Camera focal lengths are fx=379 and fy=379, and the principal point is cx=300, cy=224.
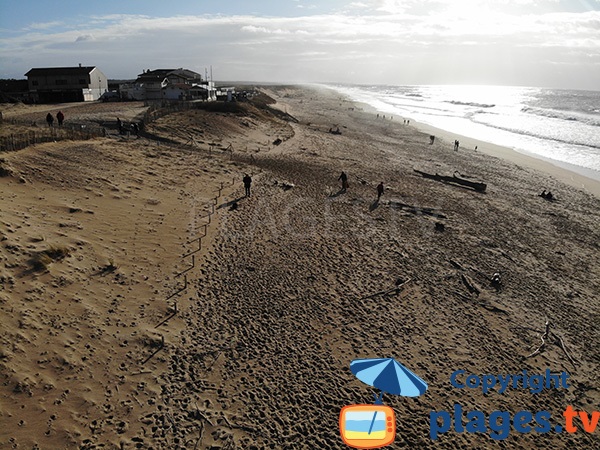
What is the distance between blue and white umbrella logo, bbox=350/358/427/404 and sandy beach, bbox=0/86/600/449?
1.23 meters

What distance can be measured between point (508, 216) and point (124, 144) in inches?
1053

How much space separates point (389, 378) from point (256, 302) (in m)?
5.89

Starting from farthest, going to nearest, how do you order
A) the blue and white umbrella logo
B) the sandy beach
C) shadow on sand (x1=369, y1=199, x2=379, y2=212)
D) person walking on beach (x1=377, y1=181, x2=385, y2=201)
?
person walking on beach (x1=377, y1=181, x2=385, y2=201) < shadow on sand (x1=369, y1=199, x2=379, y2=212) < the sandy beach < the blue and white umbrella logo

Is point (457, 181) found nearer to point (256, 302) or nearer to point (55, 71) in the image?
point (256, 302)

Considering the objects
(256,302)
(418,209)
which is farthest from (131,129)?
(256,302)

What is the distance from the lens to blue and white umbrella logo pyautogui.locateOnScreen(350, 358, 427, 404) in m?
8.70

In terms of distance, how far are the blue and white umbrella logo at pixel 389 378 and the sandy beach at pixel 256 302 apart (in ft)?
4.03

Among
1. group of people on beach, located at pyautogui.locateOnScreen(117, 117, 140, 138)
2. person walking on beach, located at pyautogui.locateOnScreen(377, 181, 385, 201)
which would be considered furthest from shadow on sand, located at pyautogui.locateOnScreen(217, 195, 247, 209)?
group of people on beach, located at pyautogui.locateOnScreen(117, 117, 140, 138)

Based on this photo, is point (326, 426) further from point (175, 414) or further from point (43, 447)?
point (43, 447)

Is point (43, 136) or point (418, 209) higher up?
point (43, 136)

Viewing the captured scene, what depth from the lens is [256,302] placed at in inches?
530

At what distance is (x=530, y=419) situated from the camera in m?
10.0

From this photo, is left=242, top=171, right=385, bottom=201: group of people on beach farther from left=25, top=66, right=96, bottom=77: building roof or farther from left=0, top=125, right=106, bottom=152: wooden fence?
left=25, top=66, right=96, bottom=77: building roof

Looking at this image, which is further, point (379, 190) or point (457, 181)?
point (457, 181)
